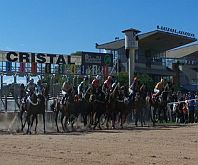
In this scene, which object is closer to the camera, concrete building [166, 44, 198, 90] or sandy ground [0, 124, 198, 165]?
sandy ground [0, 124, 198, 165]

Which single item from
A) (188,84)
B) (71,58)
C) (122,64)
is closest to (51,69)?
(71,58)

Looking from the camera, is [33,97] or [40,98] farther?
[40,98]

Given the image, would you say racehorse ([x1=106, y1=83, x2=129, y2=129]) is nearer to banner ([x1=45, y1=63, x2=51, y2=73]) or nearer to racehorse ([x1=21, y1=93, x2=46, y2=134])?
racehorse ([x1=21, y1=93, x2=46, y2=134])

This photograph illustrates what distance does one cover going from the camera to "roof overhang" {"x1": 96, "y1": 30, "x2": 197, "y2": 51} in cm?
8825

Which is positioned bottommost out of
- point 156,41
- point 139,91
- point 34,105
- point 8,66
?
point 34,105

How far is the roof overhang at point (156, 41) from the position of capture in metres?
88.2

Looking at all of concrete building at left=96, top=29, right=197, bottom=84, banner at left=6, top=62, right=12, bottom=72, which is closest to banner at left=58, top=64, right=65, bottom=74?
banner at left=6, top=62, right=12, bottom=72

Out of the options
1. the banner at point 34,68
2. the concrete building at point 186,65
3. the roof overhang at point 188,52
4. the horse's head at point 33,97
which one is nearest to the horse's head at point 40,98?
the horse's head at point 33,97

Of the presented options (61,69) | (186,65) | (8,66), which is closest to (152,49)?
(186,65)

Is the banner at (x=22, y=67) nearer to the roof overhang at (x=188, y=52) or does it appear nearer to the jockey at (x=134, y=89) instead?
the jockey at (x=134, y=89)

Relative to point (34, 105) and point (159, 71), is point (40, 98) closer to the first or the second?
point (34, 105)

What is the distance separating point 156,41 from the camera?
92625 mm

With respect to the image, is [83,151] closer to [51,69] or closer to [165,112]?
[165,112]

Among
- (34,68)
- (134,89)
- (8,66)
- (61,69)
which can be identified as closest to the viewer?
(134,89)
